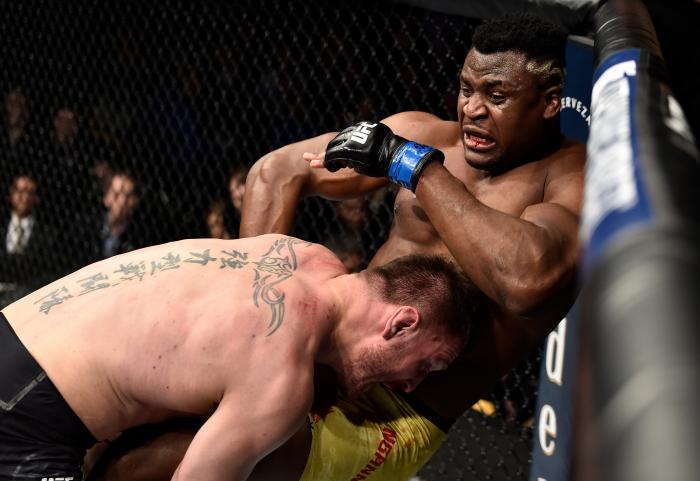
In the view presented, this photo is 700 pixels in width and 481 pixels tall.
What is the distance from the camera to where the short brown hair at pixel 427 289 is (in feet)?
4.46

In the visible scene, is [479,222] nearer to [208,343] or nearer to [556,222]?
[556,222]

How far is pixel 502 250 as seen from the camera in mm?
1338

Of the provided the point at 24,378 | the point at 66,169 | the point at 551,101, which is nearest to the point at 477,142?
the point at 551,101

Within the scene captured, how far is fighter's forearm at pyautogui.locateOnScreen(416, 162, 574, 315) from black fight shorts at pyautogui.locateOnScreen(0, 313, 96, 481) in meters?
0.66

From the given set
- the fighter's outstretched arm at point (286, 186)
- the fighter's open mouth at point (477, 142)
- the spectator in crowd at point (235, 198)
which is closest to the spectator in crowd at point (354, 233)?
the spectator in crowd at point (235, 198)

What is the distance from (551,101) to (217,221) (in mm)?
1791

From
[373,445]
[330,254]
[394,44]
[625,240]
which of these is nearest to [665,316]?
[625,240]

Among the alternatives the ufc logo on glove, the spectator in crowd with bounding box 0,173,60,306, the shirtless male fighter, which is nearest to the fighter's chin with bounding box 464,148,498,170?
the shirtless male fighter

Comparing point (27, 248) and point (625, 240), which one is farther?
point (27, 248)

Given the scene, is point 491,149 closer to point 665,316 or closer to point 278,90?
point 665,316

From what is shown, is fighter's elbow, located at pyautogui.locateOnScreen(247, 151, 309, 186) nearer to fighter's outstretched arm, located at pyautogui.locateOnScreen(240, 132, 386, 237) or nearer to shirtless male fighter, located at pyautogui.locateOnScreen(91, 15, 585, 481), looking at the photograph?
fighter's outstretched arm, located at pyautogui.locateOnScreen(240, 132, 386, 237)

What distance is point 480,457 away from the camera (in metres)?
2.42

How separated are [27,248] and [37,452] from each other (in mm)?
2468

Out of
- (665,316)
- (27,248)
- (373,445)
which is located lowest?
(373,445)
